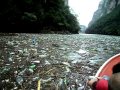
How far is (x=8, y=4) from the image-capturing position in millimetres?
23641

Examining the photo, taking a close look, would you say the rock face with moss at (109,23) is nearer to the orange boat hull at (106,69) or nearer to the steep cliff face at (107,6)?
the steep cliff face at (107,6)

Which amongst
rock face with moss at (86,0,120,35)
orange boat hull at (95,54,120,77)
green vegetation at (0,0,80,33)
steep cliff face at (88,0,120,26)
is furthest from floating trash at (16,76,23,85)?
steep cliff face at (88,0,120,26)

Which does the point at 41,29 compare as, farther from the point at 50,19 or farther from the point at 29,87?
the point at 29,87

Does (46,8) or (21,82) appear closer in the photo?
(21,82)

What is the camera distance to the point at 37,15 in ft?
88.7

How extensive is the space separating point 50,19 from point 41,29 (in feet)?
9.14

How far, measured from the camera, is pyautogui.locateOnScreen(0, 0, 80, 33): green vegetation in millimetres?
23375

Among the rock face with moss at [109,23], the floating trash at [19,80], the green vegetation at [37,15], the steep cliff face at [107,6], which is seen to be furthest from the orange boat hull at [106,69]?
the steep cliff face at [107,6]

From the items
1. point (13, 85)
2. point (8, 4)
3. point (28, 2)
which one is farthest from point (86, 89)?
point (28, 2)

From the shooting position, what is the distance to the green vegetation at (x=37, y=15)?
76.7ft

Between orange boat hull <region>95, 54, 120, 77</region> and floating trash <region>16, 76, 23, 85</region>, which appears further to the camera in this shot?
floating trash <region>16, 76, 23, 85</region>

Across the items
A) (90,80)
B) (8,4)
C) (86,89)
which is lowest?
(86,89)

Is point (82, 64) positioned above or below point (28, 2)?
below

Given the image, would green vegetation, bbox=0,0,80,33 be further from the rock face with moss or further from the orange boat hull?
the orange boat hull
